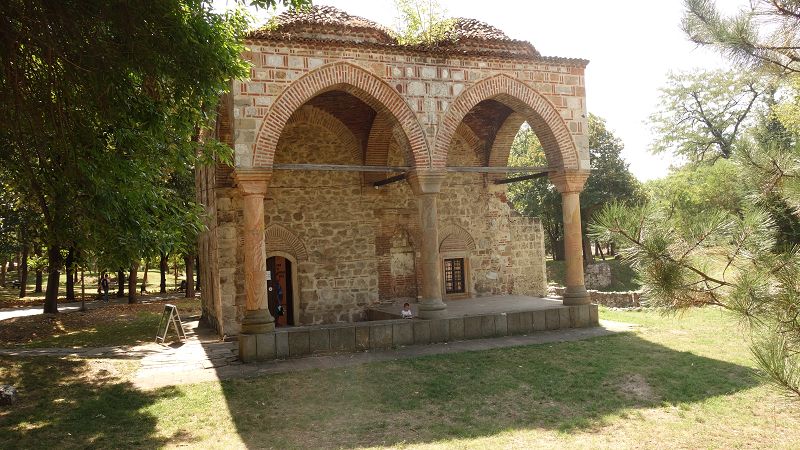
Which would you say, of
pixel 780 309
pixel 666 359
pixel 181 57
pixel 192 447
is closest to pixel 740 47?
pixel 780 309

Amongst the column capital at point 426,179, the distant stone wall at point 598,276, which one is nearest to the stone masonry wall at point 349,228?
the column capital at point 426,179

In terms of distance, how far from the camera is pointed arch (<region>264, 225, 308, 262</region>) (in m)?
13.5

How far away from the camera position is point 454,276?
615 inches

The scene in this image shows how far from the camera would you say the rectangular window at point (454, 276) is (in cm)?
1553

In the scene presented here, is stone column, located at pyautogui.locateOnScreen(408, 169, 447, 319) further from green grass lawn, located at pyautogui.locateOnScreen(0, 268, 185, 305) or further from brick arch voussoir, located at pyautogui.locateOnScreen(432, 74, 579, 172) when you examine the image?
green grass lawn, located at pyautogui.locateOnScreen(0, 268, 185, 305)

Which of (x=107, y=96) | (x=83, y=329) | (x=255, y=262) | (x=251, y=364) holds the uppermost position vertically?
(x=107, y=96)

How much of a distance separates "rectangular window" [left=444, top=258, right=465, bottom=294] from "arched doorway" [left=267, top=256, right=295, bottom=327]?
4.15 metres

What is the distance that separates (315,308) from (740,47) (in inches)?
447

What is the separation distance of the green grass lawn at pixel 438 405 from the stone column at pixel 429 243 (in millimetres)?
1651

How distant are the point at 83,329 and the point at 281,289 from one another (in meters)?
5.85

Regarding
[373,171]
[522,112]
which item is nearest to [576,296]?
[522,112]

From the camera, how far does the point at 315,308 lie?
1384 centimetres

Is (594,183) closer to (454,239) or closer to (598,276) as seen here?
(598,276)

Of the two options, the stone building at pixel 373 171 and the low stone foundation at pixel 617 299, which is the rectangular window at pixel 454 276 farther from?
the low stone foundation at pixel 617 299
